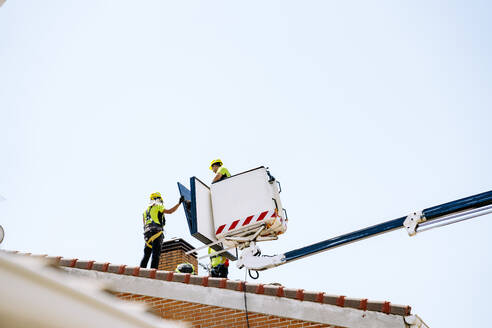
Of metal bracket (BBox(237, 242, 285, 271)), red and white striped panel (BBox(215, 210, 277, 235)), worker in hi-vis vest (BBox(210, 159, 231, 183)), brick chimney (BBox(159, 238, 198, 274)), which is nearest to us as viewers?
red and white striped panel (BBox(215, 210, 277, 235))

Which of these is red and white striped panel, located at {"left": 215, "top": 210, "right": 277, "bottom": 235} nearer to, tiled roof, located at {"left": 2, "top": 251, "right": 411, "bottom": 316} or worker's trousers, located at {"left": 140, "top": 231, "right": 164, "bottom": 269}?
tiled roof, located at {"left": 2, "top": 251, "right": 411, "bottom": 316}

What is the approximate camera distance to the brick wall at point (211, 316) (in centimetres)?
720

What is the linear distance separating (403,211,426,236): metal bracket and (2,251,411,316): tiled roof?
121cm

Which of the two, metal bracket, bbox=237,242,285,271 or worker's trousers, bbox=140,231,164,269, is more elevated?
worker's trousers, bbox=140,231,164,269

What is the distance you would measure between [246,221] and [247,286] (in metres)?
1.07

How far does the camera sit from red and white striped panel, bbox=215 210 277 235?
26.2ft

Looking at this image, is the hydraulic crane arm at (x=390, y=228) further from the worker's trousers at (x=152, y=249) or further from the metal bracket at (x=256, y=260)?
the worker's trousers at (x=152, y=249)

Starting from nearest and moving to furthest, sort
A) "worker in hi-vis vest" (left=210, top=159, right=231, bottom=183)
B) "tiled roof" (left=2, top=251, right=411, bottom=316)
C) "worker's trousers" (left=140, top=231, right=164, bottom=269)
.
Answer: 1. "tiled roof" (left=2, top=251, right=411, bottom=316)
2. "worker in hi-vis vest" (left=210, top=159, right=231, bottom=183)
3. "worker's trousers" (left=140, top=231, right=164, bottom=269)

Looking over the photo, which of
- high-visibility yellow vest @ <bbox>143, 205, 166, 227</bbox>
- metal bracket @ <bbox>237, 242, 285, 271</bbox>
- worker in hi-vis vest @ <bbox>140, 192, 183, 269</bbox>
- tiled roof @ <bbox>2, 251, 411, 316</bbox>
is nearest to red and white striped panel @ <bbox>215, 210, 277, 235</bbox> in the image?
metal bracket @ <bbox>237, 242, 285, 271</bbox>

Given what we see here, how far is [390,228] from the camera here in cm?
755

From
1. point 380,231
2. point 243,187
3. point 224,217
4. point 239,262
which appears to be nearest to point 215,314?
point 239,262

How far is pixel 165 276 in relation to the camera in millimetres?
8102

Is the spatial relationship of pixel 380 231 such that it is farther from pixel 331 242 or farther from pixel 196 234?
pixel 196 234

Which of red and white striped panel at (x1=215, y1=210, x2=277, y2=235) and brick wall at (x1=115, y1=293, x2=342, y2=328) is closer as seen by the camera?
brick wall at (x1=115, y1=293, x2=342, y2=328)
